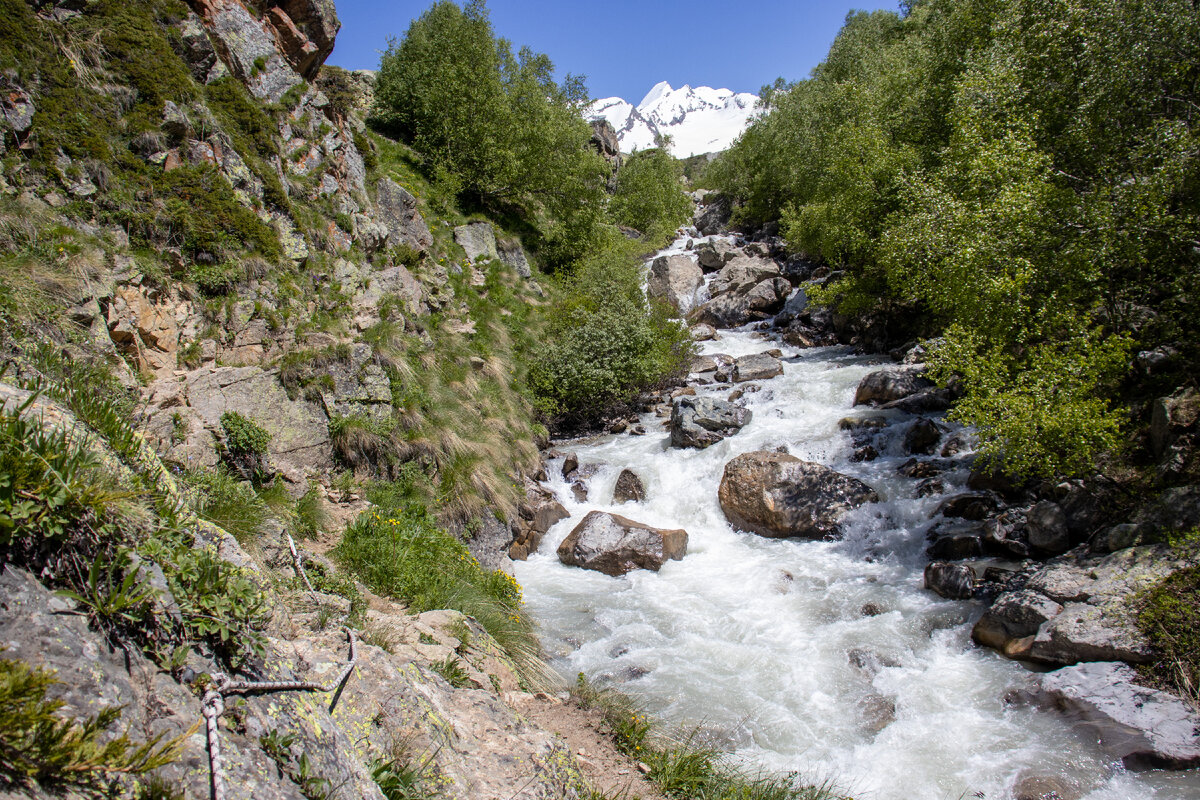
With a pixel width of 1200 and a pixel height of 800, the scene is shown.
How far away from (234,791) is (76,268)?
28.1ft

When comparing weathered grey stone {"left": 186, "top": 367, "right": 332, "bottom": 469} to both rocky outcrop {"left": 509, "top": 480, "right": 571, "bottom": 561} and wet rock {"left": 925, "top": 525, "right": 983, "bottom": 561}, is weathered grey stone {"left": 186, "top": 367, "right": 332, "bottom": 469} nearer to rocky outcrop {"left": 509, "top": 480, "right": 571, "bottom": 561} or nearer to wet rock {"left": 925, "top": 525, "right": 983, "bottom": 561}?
rocky outcrop {"left": 509, "top": 480, "right": 571, "bottom": 561}

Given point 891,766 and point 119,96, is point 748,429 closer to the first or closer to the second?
point 891,766

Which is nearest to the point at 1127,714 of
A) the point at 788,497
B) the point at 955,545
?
the point at 955,545

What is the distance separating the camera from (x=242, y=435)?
8500mm

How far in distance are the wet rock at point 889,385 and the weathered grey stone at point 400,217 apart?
15132mm

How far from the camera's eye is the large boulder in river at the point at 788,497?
43.4 feet

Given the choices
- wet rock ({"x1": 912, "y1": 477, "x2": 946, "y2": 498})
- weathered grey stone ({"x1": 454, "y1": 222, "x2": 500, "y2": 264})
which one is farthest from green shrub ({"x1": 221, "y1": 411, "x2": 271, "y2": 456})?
weathered grey stone ({"x1": 454, "y1": 222, "x2": 500, "y2": 264})

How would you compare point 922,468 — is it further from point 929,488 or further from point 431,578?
point 431,578

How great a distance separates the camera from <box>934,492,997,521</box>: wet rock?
11734 millimetres

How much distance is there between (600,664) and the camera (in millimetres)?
9023

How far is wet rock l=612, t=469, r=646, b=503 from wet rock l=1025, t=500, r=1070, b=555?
28.1ft

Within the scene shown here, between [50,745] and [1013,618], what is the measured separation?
1097 centimetres

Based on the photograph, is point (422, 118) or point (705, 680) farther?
point (422, 118)

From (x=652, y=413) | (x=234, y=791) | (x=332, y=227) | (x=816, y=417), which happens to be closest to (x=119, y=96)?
(x=332, y=227)
